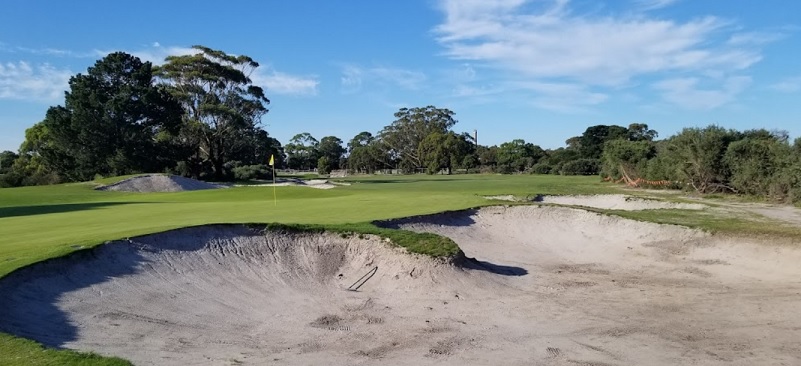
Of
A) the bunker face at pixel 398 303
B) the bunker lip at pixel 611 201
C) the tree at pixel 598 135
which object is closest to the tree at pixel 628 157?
the bunker lip at pixel 611 201

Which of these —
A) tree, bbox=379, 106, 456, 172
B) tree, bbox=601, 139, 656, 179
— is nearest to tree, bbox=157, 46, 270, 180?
tree, bbox=601, 139, 656, 179

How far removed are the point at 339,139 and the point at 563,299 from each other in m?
158

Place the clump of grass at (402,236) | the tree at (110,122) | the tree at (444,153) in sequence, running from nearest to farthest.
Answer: the clump of grass at (402,236), the tree at (110,122), the tree at (444,153)

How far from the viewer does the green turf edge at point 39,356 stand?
566 cm

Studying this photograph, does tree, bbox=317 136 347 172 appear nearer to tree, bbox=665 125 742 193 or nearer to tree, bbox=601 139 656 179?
tree, bbox=601 139 656 179

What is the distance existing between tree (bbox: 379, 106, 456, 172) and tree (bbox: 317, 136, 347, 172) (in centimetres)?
2772

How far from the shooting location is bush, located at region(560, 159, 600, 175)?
81.8 m

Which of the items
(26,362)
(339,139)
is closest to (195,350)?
(26,362)

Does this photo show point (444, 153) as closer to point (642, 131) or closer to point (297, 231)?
point (642, 131)

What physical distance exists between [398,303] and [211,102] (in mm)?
61375

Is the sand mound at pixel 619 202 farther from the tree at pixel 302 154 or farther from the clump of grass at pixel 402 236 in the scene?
the tree at pixel 302 154

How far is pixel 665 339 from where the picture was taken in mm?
8703

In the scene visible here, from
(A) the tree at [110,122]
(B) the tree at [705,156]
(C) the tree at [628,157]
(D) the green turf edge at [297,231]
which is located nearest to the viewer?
(D) the green turf edge at [297,231]

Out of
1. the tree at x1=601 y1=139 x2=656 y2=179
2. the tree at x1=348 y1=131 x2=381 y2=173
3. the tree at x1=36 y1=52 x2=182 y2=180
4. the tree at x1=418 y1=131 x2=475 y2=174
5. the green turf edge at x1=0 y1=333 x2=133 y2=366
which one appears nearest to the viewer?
the green turf edge at x1=0 y1=333 x2=133 y2=366
